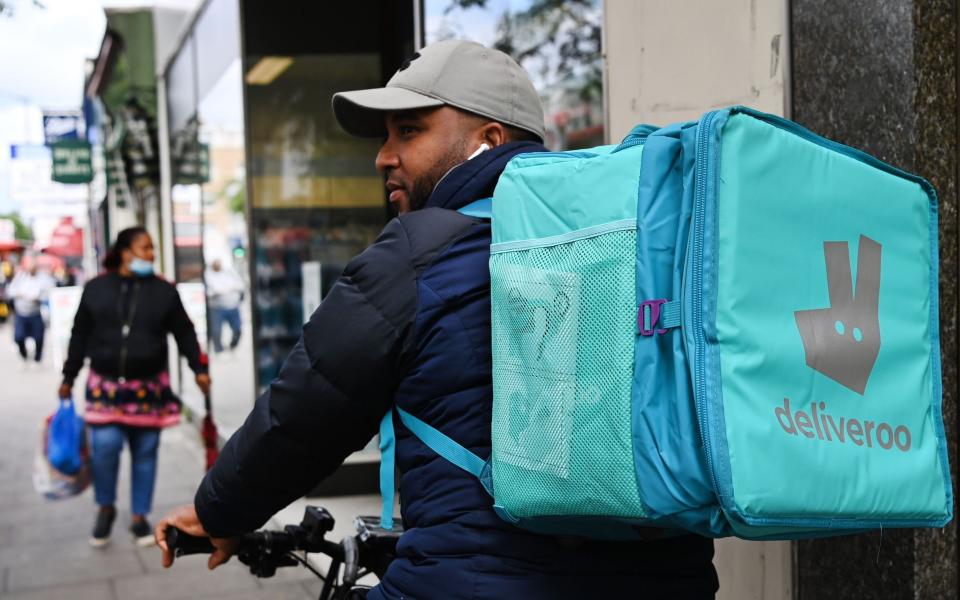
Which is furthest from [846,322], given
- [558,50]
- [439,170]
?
[558,50]

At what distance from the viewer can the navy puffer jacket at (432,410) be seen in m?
1.85

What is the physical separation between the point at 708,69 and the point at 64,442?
4571mm

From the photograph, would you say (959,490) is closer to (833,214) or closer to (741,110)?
(833,214)

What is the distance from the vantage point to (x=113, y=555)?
6.75 metres

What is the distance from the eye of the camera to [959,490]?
308 centimetres

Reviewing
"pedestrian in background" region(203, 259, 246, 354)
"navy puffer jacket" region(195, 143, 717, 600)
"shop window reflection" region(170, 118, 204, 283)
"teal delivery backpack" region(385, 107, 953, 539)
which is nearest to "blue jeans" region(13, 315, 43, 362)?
"shop window reflection" region(170, 118, 204, 283)

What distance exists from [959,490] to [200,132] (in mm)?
11510

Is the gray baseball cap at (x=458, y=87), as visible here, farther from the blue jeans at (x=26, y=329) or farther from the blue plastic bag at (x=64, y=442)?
the blue jeans at (x=26, y=329)

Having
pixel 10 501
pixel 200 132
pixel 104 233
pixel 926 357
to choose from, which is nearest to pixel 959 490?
pixel 926 357

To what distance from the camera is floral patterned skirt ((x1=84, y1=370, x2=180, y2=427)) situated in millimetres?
6746

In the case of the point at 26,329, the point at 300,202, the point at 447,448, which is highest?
the point at 300,202

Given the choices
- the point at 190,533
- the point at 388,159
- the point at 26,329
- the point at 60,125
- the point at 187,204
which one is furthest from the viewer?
the point at 60,125

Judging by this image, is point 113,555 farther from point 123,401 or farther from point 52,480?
point 123,401

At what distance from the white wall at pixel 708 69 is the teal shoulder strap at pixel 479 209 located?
1.75 meters
